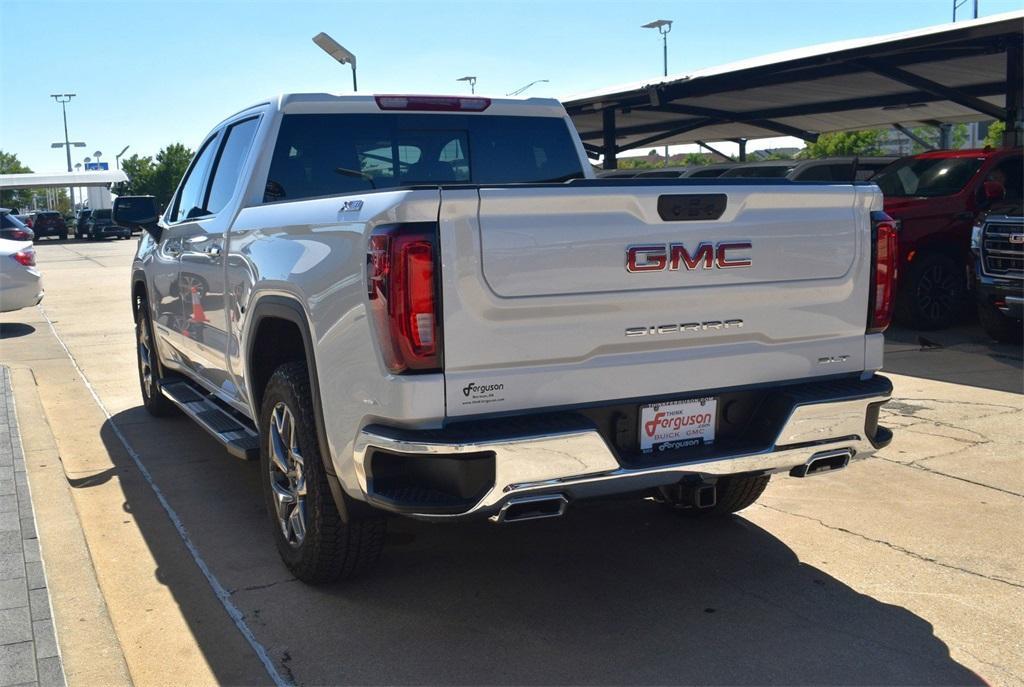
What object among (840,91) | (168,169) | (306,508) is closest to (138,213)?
(306,508)

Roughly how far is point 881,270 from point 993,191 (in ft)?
28.8

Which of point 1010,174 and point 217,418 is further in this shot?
point 1010,174

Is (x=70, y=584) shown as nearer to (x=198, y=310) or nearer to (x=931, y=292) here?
(x=198, y=310)

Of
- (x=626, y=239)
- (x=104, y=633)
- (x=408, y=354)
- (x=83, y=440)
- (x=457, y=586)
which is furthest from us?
(x=83, y=440)

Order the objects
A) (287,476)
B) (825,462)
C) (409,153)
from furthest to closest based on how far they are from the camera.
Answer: (409,153) < (287,476) < (825,462)

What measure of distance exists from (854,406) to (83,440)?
5.41 m

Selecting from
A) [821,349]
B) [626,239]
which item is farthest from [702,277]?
[821,349]

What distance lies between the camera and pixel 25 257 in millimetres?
13875

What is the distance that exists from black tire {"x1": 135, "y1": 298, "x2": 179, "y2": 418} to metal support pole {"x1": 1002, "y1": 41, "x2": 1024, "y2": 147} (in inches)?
453

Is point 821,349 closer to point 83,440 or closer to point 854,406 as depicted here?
point 854,406

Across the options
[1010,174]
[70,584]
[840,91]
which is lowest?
[70,584]

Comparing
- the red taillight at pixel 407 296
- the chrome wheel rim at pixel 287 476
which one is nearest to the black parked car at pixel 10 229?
the chrome wheel rim at pixel 287 476

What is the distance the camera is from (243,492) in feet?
19.7

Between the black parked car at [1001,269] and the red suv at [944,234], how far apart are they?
1.13 m
